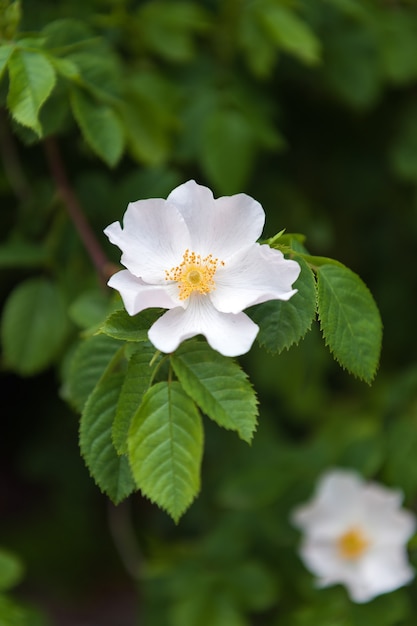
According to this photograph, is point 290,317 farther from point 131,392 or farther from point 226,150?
point 226,150

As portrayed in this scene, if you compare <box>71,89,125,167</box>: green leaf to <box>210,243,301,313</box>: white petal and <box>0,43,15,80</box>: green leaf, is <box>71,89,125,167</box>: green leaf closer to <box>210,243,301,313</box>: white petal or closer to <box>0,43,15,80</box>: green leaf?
<box>0,43,15,80</box>: green leaf

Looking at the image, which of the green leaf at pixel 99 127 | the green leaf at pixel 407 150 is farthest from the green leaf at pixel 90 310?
the green leaf at pixel 407 150

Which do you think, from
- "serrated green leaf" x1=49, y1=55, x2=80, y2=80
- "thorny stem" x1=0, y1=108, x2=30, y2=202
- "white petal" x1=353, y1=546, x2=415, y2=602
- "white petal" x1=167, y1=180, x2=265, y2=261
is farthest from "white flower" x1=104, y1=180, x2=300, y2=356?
"white petal" x1=353, y1=546, x2=415, y2=602

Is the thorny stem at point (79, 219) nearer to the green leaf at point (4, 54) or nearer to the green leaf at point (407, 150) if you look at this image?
the green leaf at point (4, 54)

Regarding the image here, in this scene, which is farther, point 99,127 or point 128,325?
point 99,127

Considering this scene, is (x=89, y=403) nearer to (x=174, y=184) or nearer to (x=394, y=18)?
(x=174, y=184)

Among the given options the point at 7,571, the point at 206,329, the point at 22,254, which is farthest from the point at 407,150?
the point at 7,571
